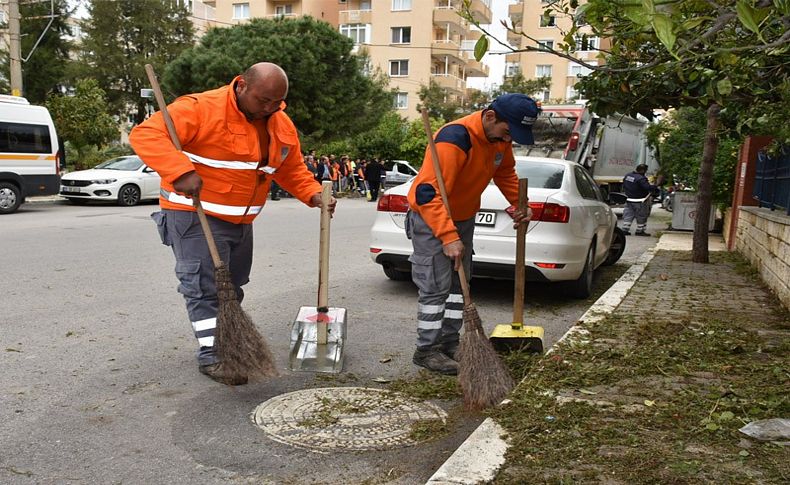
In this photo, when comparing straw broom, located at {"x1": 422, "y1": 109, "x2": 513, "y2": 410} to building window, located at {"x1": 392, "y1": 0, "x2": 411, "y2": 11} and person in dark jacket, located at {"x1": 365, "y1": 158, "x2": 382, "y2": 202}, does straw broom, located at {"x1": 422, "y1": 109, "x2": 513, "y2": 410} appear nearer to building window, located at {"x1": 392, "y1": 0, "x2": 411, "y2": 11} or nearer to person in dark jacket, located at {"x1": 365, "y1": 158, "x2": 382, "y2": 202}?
person in dark jacket, located at {"x1": 365, "y1": 158, "x2": 382, "y2": 202}

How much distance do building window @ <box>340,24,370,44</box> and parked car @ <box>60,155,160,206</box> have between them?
3459cm

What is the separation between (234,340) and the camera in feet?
13.6

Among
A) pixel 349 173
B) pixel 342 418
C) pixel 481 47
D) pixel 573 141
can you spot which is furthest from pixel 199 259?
pixel 349 173

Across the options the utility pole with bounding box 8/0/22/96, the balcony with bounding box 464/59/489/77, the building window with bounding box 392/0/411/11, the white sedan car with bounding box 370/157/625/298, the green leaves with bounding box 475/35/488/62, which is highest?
the building window with bounding box 392/0/411/11

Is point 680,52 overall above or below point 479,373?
above

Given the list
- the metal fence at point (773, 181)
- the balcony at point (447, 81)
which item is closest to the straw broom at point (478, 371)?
the metal fence at point (773, 181)

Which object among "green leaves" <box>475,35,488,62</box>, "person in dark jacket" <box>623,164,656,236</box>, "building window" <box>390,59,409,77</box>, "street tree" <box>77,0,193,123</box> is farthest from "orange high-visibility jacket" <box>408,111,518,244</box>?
"building window" <box>390,59,409,77</box>

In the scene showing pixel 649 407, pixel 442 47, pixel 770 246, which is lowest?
pixel 649 407

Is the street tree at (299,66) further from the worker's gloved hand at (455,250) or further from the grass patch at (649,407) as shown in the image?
the worker's gloved hand at (455,250)

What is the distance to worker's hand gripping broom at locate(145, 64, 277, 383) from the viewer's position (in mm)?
4137

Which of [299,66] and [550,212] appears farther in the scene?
[299,66]

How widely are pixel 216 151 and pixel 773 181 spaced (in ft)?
24.9

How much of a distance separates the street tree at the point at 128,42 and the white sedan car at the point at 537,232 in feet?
134

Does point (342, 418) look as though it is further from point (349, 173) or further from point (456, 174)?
point (349, 173)
